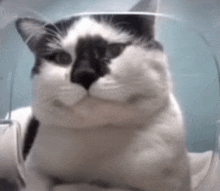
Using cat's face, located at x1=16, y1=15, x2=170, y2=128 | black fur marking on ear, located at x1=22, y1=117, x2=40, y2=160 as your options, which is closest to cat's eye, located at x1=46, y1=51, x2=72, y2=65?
cat's face, located at x1=16, y1=15, x2=170, y2=128

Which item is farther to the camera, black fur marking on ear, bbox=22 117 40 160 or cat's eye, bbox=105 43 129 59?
black fur marking on ear, bbox=22 117 40 160

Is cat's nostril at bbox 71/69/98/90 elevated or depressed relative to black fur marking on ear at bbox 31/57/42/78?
elevated

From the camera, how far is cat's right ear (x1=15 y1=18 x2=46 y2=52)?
687mm

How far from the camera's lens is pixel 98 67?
568 millimetres

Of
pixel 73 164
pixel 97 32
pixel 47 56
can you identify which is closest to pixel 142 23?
pixel 97 32

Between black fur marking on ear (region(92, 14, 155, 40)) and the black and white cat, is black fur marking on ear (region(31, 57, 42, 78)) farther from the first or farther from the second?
black fur marking on ear (region(92, 14, 155, 40))

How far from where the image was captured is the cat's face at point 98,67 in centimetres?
57

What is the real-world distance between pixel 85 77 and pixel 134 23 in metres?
0.17

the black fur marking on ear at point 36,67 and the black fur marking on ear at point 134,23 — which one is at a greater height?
the black fur marking on ear at point 134,23

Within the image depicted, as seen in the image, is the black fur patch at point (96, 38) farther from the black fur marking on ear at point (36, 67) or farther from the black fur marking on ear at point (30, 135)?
the black fur marking on ear at point (30, 135)

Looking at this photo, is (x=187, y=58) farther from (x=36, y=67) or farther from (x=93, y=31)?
(x=36, y=67)

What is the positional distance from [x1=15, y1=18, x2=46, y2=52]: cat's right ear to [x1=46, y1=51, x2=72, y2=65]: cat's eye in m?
0.07

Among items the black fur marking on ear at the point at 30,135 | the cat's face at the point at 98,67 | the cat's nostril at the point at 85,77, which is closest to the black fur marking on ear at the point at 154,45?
the cat's face at the point at 98,67

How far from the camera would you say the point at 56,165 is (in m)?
0.66
